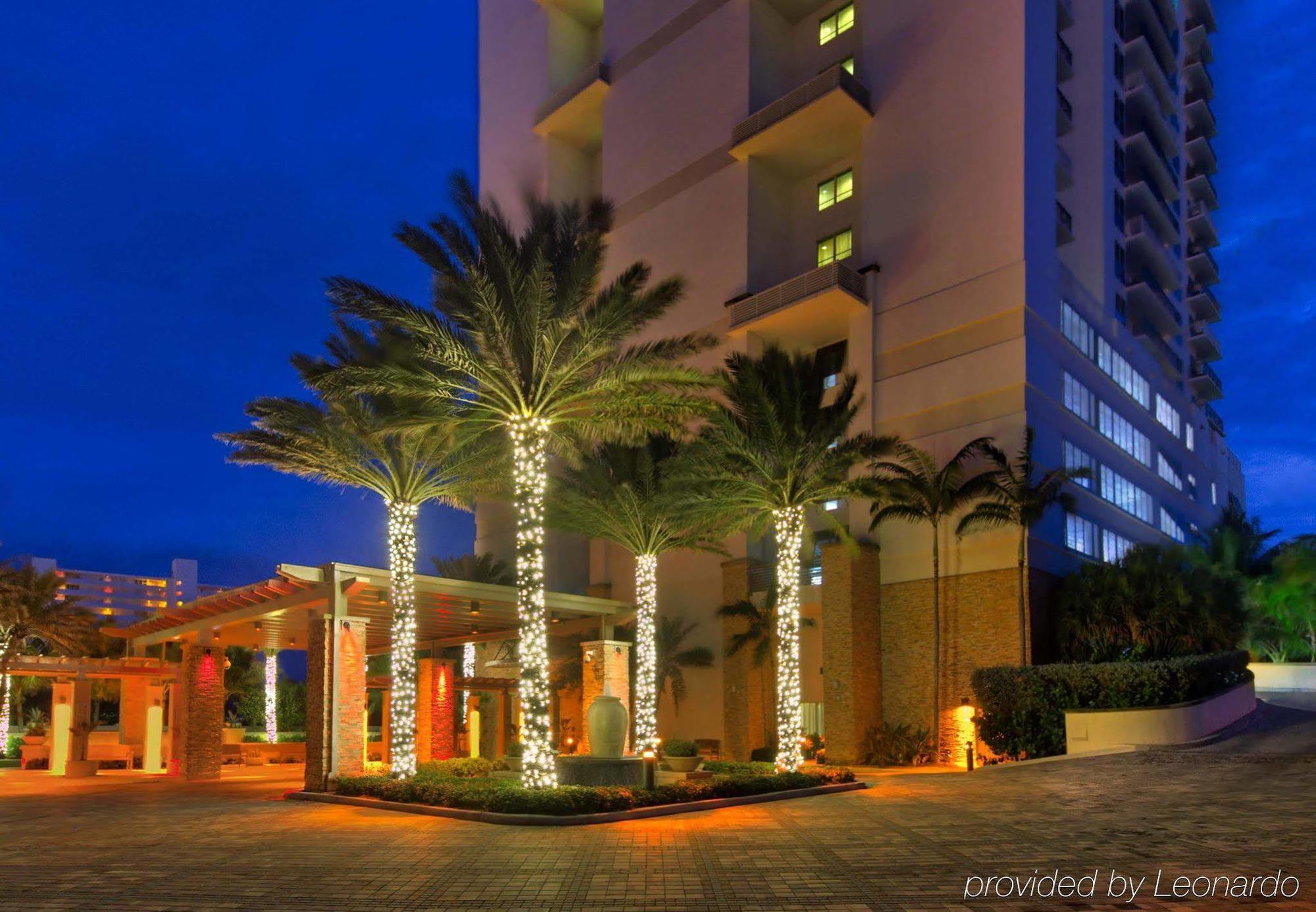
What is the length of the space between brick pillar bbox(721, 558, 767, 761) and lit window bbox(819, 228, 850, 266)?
1165 cm

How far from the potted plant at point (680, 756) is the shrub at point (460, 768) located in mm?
4451

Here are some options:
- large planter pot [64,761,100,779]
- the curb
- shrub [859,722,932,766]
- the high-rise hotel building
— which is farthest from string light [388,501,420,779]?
shrub [859,722,932,766]

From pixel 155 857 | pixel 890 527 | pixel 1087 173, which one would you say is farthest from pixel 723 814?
pixel 1087 173

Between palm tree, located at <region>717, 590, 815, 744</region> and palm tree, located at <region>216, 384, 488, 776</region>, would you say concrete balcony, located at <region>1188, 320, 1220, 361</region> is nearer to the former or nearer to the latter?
palm tree, located at <region>717, 590, 815, 744</region>

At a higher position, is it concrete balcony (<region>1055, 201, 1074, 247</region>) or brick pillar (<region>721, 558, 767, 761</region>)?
concrete balcony (<region>1055, 201, 1074, 247</region>)

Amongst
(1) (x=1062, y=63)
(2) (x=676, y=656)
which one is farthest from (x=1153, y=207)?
(2) (x=676, y=656)

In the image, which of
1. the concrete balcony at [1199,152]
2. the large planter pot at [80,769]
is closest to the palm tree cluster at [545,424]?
the large planter pot at [80,769]

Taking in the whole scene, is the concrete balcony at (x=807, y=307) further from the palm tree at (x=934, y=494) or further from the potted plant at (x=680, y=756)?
the potted plant at (x=680, y=756)

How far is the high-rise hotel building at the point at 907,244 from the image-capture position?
32.2 meters

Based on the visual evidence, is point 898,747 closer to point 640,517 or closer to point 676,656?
point 676,656

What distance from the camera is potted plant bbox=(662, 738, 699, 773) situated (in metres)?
26.1

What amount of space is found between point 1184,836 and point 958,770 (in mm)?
15276

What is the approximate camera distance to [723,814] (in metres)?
17.6

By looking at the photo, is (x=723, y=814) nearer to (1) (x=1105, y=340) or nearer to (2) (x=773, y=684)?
(2) (x=773, y=684)
